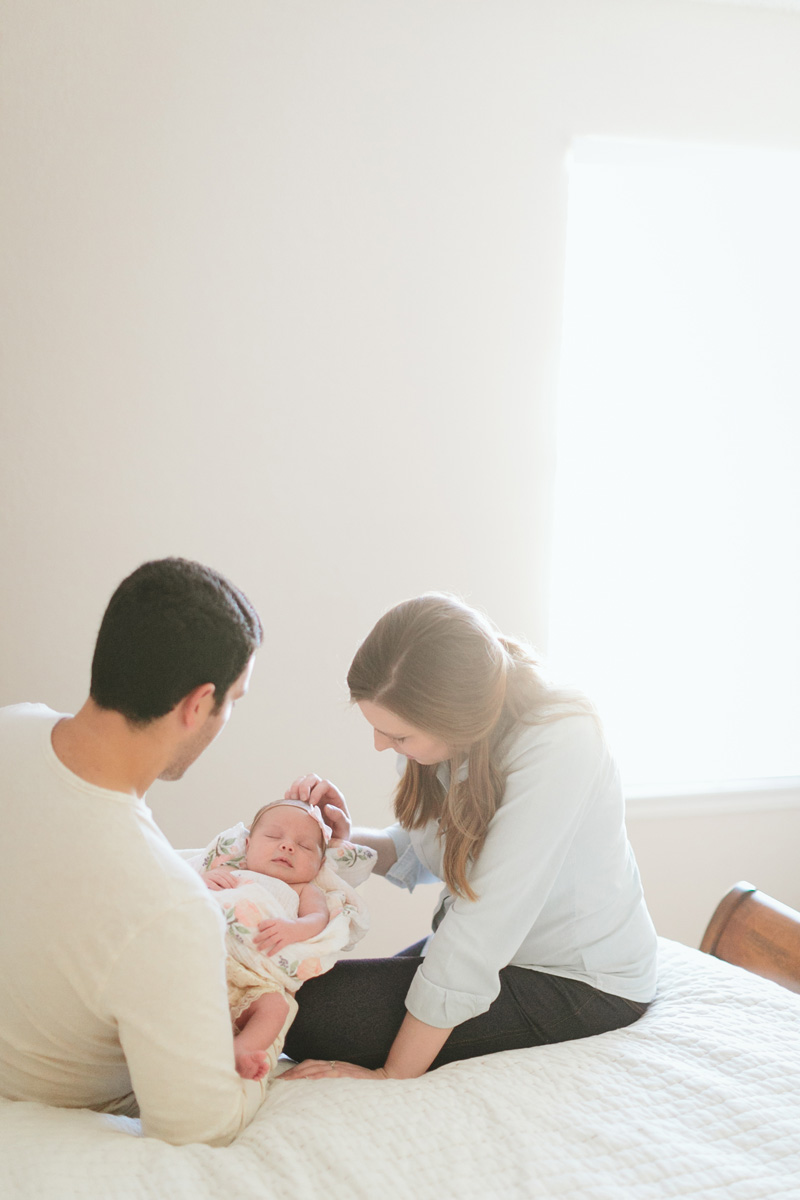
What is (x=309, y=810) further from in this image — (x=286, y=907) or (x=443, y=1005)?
(x=443, y=1005)

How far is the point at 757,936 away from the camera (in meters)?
1.91

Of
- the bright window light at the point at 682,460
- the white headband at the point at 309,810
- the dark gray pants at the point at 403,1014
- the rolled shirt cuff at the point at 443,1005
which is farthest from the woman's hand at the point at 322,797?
the bright window light at the point at 682,460

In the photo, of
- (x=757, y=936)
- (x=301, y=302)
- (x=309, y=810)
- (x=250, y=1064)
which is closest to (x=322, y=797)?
(x=309, y=810)

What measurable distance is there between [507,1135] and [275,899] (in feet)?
1.80

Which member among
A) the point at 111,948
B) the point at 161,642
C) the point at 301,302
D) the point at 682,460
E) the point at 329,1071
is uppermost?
the point at 301,302

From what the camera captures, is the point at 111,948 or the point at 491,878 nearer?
the point at 111,948

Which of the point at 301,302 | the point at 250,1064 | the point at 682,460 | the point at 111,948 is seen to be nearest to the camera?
the point at 111,948

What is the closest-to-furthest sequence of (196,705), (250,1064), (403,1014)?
(196,705) → (250,1064) → (403,1014)

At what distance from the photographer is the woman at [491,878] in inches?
59.5

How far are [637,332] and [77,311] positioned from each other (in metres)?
1.67

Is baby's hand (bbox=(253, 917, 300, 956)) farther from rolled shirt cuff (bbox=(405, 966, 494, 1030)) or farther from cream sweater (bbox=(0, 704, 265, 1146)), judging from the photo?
cream sweater (bbox=(0, 704, 265, 1146))

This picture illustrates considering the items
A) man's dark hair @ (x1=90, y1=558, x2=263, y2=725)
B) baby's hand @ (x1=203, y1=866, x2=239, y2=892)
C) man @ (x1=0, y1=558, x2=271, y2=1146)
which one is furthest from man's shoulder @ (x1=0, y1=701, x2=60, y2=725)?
baby's hand @ (x1=203, y1=866, x2=239, y2=892)

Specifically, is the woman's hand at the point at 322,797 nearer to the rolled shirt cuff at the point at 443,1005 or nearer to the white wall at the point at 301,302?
the rolled shirt cuff at the point at 443,1005

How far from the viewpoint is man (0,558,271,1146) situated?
1102mm
